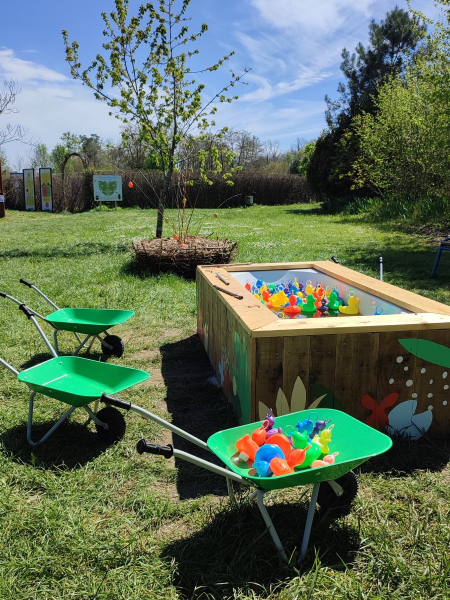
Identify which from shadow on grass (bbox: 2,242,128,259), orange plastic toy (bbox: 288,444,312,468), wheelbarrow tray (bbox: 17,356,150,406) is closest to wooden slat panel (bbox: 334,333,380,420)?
orange plastic toy (bbox: 288,444,312,468)

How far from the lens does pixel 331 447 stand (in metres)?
2.19

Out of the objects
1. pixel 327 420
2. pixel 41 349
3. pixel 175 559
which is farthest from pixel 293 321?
pixel 41 349

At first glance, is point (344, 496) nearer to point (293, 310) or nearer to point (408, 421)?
point (408, 421)

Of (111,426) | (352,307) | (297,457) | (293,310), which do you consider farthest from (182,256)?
(297,457)

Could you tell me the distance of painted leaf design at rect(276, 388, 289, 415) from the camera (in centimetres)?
265

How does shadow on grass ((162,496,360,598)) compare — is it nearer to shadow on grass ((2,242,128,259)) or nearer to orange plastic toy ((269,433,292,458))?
orange plastic toy ((269,433,292,458))

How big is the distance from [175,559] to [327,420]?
2.83 feet

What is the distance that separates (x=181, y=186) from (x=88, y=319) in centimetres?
1633

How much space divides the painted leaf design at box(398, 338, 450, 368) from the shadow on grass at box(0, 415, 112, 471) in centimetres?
176

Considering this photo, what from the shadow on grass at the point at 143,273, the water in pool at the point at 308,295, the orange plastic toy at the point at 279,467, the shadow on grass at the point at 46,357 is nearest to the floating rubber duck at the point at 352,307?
the water in pool at the point at 308,295

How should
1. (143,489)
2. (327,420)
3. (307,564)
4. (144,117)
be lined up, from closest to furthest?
(307,564), (327,420), (143,489), (144,117)

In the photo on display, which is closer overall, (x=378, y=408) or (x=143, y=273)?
(x=378, y=408)

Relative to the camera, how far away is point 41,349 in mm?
4484

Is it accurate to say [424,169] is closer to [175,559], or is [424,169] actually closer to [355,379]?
[355,379]
